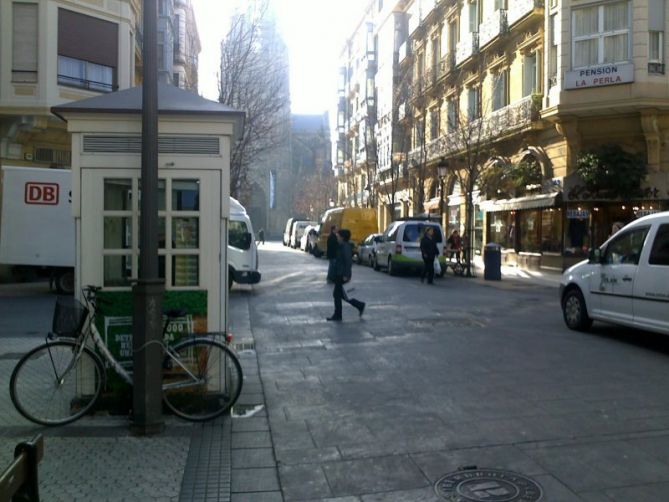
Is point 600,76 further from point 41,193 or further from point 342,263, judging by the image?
point 41,193

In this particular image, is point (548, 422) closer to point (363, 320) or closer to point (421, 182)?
point (363, 320)

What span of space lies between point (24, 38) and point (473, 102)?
20.2m

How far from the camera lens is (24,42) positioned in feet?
67.4

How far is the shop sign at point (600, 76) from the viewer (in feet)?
73.6

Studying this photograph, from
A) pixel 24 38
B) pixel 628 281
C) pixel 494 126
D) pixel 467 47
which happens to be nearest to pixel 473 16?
pixel 467 47

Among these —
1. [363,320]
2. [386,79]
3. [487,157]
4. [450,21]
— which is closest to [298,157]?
[386,79]

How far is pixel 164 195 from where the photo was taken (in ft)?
20.8

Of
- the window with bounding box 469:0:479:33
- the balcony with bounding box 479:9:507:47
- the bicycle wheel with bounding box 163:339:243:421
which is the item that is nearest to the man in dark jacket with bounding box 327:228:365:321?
the bicycle wheel with bounding box 163:339:243:421

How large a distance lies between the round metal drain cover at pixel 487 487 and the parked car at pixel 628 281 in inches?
208

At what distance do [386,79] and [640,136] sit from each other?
25645mm

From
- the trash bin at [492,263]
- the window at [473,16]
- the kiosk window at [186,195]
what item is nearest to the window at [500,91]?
the window at [473,16]

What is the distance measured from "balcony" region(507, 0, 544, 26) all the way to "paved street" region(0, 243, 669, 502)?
1831cm

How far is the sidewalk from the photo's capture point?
4.45m

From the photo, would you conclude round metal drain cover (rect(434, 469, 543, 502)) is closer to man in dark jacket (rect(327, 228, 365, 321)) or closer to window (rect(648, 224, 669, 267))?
window (rect(648, 224, 669, 267))
